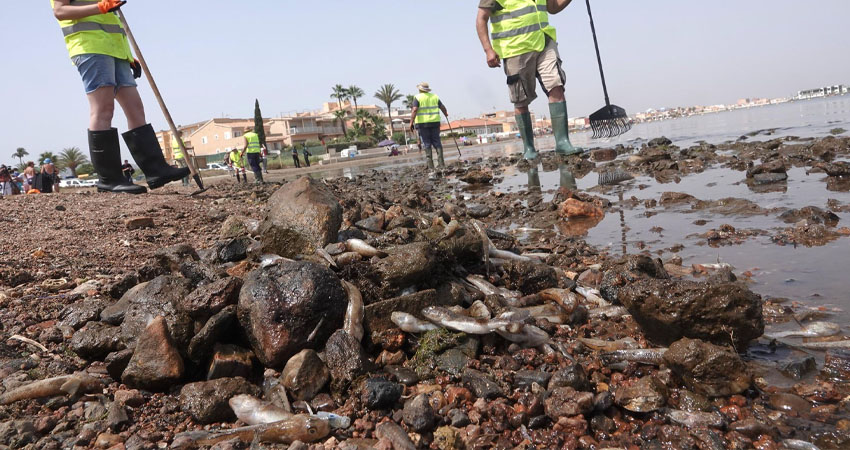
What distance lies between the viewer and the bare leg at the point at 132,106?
6277 mm

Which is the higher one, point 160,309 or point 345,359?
point 160,309

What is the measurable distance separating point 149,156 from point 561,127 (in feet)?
25.1

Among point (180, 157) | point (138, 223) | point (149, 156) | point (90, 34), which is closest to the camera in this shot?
point (138, 223)

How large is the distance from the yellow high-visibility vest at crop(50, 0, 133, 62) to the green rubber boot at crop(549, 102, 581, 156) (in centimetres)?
766

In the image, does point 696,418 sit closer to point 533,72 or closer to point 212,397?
point 212,397

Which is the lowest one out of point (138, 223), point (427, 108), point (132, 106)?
point (138, 223)

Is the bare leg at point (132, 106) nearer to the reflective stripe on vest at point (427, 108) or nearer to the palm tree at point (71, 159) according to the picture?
the reflective stripe on vest at point (427, 108)

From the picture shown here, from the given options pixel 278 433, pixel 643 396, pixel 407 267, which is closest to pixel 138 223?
pixel 407 267

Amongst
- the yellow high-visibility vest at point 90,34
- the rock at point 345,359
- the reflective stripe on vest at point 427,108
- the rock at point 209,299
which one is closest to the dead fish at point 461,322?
the rock at point 345,359

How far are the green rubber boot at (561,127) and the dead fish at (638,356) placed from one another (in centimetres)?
867

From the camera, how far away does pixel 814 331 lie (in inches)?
85.3

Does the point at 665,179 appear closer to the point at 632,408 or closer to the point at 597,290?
the point at 597,290

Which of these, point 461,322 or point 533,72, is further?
point 533,72

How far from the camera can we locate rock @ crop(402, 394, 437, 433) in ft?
6.05
